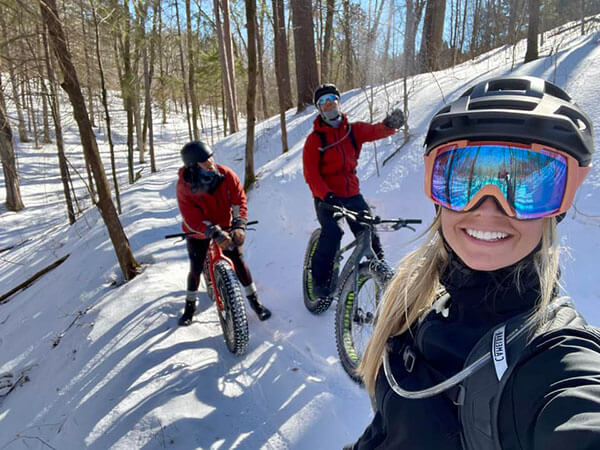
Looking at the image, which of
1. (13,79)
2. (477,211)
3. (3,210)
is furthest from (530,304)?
(3,210)

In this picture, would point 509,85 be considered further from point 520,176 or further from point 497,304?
point 497,304

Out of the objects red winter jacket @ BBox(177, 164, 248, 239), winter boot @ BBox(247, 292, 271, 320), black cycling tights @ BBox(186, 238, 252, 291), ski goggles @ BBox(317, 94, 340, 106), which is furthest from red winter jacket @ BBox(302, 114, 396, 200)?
winter boot @ BBox(247, 292, 271, 320)

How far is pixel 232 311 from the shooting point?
11.3ft

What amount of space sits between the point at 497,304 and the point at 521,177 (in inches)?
14.8

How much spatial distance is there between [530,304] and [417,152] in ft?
20.1

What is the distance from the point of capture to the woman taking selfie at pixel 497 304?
78 centimetres

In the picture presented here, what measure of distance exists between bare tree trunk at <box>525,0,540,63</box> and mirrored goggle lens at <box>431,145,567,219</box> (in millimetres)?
8688

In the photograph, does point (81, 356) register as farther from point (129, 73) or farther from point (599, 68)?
point (129, 73)

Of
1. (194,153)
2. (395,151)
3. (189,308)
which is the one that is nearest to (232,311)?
(189,308)

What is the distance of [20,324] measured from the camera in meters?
5.71

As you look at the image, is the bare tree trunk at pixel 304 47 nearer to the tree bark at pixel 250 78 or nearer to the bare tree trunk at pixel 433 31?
the bare tree trunk at pixel 433 31

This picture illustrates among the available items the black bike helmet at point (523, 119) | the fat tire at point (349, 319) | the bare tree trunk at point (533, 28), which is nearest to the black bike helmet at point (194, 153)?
the fat tire at point (349, 319)

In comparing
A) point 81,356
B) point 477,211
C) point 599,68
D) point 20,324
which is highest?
point 599,68

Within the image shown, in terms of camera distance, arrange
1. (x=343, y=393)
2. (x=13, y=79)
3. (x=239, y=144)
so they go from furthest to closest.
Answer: (x=239, y=144) → (x=13, y=79) → (x=343, y=393)
